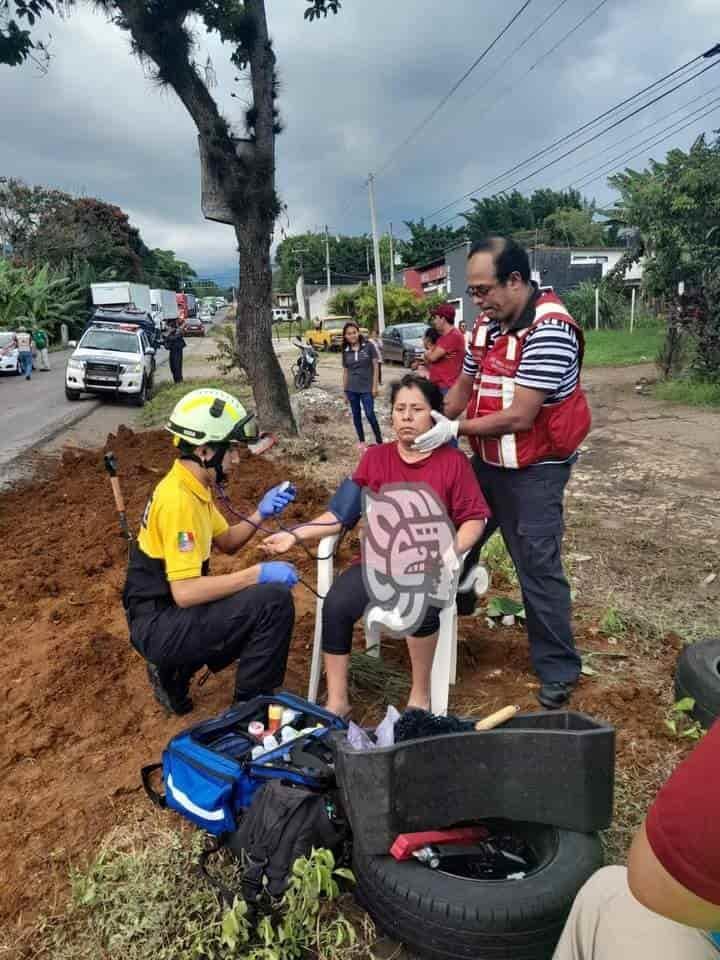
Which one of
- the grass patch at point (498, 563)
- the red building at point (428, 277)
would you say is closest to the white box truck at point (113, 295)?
the red building at point (428, 277)

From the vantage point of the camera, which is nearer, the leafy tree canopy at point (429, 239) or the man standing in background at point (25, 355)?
the man standing in background at point (25, 355)

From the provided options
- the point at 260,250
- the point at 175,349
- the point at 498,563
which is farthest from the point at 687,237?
the point at 498,563

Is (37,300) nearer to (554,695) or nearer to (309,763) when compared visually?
(554,695)

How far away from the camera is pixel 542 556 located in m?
A: 3.00

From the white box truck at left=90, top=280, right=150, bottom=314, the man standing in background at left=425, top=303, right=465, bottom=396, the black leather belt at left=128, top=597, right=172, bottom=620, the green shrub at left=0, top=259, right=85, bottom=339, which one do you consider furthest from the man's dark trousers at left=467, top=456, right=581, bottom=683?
the white box truck at left=90, top=280, right=150, bottom=314

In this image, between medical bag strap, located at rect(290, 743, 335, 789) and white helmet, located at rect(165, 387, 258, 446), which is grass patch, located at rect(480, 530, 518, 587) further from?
medical bag strap, located at rect(290, 743, 335, 789)

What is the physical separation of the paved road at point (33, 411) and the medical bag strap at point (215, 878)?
7.66 meters

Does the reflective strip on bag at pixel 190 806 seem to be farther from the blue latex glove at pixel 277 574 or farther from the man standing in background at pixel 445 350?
the man standing in background at pixel 445 350

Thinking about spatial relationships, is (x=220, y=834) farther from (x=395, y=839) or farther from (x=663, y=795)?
(x=663, y=795)

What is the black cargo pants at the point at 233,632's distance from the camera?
282cm

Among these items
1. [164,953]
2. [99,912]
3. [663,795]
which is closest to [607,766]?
[663,795]

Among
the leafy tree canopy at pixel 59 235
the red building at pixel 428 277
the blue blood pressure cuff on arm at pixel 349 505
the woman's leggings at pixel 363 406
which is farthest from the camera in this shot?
the red building at pixel 428 277

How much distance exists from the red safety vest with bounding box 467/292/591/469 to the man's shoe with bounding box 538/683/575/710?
3.14ft

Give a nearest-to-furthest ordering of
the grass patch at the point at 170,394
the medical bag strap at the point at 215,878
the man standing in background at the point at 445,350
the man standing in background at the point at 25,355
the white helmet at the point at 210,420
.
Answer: the medical bag strap at the point at 215,878 < the white helmet at the point at 210,420 < the man standing in background at the point at 445,350 < the grass patch at the point at 170,394 < the man standing in background at the point at 25,355
